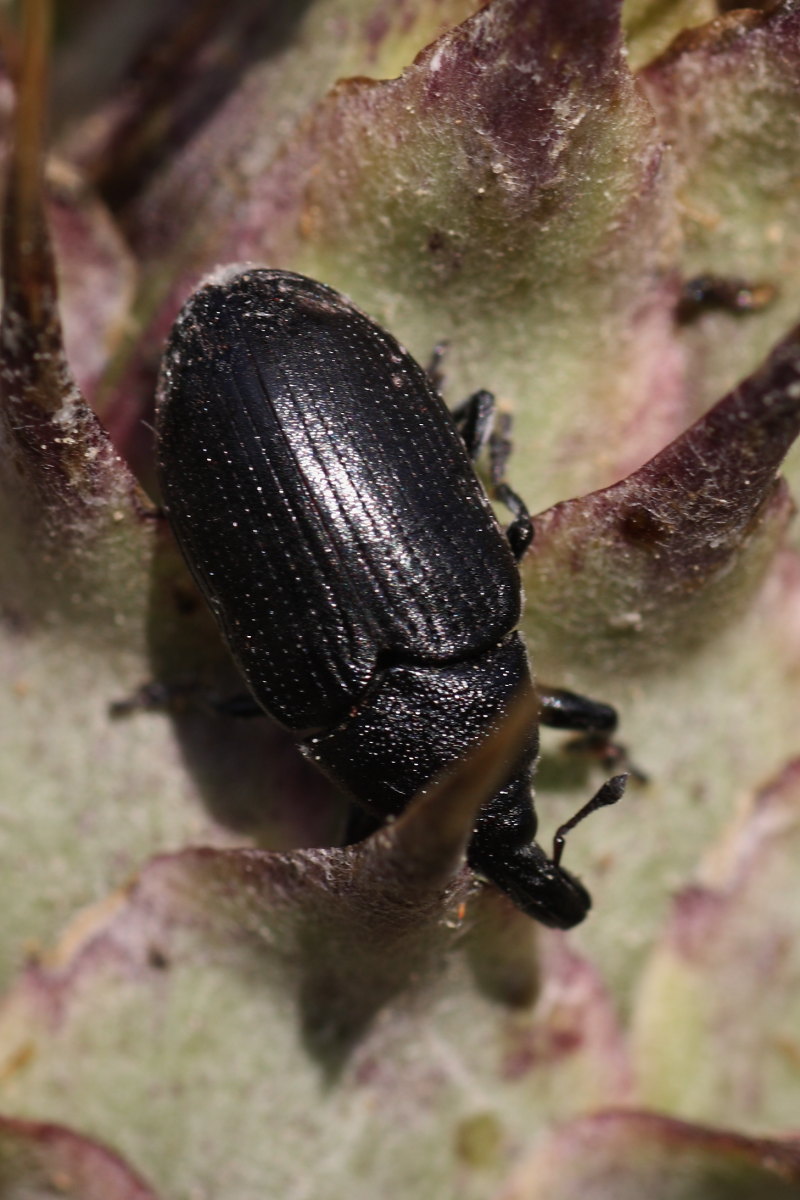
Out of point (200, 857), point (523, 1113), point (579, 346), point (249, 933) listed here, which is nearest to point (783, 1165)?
point (523, 1113)

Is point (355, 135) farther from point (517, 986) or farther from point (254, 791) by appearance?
point (517, 986)

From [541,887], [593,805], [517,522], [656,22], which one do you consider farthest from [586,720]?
[656,22]

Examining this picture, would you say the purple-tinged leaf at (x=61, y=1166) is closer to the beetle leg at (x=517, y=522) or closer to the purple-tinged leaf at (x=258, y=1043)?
the purple-tinged leaf at (x=258, y=1043)

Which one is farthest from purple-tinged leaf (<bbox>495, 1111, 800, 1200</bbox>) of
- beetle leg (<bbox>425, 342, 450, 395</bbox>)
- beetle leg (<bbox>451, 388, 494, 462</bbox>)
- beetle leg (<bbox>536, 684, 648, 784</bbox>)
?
beetle leg (<bbox>425, 342, 450, 395</bbox>)

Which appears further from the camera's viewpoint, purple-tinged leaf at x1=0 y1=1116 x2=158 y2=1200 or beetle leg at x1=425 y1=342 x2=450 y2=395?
beetle leg at x1=425 y1=342 x2=450 y2=395

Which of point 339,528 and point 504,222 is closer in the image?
point 504,222

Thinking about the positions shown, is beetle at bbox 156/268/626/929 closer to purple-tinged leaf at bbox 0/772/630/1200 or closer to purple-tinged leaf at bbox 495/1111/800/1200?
purple-tinged leaf at bbox 0/772/630/1200

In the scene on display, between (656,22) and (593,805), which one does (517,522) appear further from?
(656,22)

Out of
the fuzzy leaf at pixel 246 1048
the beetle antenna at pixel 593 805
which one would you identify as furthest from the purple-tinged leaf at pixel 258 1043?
the beetle antenna at pixel 593 805
